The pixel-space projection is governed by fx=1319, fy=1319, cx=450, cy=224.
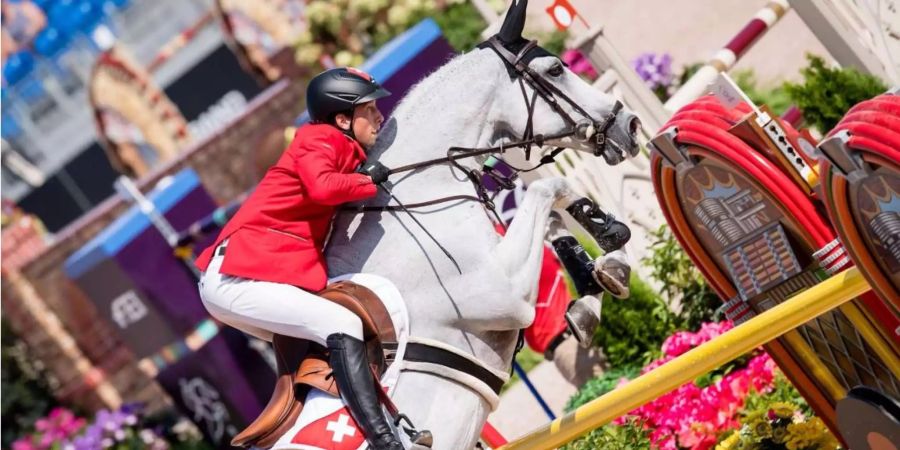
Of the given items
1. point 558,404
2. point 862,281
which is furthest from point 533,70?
point 558,404

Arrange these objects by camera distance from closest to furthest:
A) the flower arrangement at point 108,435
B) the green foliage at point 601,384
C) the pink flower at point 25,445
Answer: the green foliage at point 601,384 → the flower arrangement at point 108,435 → the pink flower at point 25,445

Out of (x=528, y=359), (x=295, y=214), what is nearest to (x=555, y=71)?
(x=295, y=214)

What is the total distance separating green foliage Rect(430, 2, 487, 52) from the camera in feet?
41.2

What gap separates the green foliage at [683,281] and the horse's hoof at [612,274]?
8.25 feet

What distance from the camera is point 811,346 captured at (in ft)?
16.8

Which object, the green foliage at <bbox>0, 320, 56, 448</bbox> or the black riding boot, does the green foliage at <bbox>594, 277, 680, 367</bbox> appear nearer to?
the black riding boot

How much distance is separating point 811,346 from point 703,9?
664cm

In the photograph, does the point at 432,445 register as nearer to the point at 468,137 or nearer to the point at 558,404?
the point at 468,137

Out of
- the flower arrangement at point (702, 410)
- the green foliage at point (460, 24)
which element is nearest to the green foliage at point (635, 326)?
the flower arrangement at point (702, 410)

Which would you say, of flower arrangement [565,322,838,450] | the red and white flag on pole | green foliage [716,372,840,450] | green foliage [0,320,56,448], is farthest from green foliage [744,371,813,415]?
green foliage [0,320,56,448]

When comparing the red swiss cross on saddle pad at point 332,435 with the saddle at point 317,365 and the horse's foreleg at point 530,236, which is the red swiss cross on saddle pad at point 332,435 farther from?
the horse's foreleg at point 530,236

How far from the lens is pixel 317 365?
4359 millimetres

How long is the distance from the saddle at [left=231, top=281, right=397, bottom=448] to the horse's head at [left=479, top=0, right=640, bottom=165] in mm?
866

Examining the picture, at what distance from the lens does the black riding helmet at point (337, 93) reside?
14.7ft
